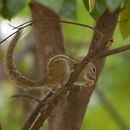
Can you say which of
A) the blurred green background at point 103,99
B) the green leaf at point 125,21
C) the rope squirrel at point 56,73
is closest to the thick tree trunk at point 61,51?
the green leaf at point 125,21

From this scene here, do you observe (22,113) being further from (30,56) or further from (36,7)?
(36,7)

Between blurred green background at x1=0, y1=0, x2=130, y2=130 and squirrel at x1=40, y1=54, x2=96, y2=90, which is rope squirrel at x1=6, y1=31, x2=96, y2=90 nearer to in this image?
squirrel at x1=40, y1=54, x2=96, y2=90

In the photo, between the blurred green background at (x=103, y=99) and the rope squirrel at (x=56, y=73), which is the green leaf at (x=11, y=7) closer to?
the rope squirrel at (x=56, y=73)

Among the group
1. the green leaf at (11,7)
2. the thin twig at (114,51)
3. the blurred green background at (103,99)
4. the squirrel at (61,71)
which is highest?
the green leaf at (11,7)

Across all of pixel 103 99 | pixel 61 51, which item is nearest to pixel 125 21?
pixel 61 51

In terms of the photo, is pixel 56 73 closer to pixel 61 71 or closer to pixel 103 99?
pixel 61 71

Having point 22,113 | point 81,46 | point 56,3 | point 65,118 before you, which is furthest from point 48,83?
point 81,46

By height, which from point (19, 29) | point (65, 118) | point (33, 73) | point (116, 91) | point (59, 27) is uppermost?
point (19, 29)
